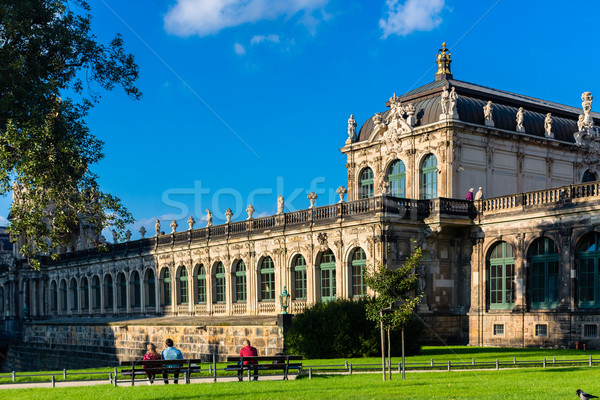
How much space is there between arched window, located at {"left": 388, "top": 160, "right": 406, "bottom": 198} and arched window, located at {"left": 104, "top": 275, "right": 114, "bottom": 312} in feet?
106

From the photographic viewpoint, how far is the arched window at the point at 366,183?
182 feet

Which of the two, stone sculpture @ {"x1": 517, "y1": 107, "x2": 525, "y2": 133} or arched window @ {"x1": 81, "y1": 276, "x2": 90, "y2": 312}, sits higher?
stone sculpture @ {"x1": 517, "y1": 107, "x2": 525, "y2": 133}

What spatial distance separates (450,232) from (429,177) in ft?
17.6

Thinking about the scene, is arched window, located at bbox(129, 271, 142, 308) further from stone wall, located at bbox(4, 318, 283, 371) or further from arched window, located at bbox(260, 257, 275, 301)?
arched window, located at bbox(260, 257, 275, 301)

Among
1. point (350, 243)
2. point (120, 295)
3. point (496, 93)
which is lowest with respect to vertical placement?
point (120, 295)

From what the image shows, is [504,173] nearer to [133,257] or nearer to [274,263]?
[274,263]

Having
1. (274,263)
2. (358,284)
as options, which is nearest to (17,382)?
(358,284)

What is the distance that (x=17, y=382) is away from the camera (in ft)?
94.1

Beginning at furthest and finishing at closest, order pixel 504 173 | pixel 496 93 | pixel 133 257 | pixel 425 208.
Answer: pixel 133 257 → pixel 496 93 → pixel 504 173 → pixel 425 208

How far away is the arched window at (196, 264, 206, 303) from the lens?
6162 cm

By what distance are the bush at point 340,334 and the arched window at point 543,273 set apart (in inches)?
336

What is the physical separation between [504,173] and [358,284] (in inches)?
470

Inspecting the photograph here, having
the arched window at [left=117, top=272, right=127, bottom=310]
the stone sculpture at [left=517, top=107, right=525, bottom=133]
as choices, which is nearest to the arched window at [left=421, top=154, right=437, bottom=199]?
the stone sculpture at [left=517, top=107, right=525, bottom=133]

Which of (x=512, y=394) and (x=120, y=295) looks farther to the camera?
(x=120, y=295)
